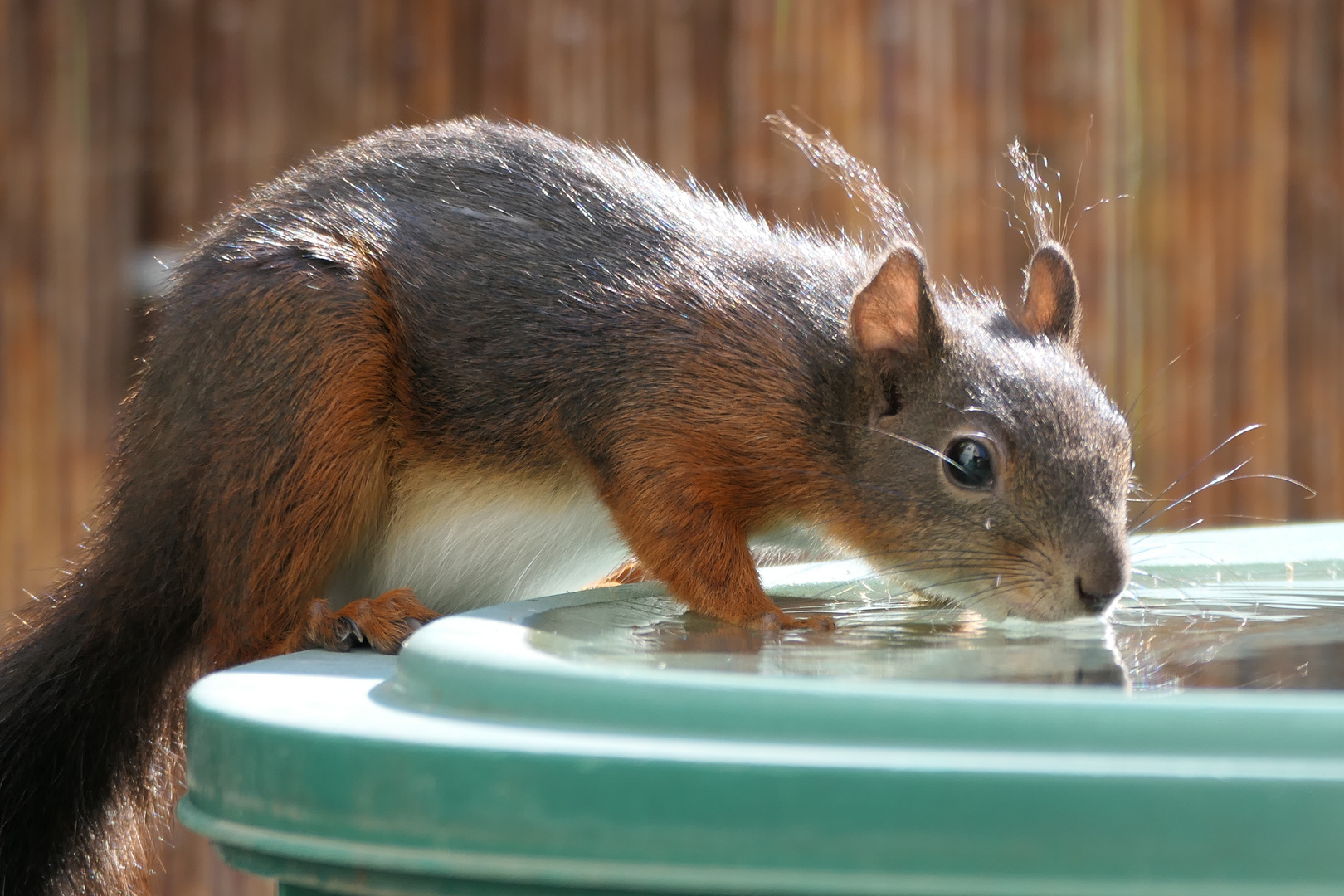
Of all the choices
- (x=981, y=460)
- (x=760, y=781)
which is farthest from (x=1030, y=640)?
(x=760, y=781)

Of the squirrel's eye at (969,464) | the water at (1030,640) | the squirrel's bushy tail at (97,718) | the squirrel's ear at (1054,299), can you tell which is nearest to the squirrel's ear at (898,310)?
the squirrel's eye at (969,464)

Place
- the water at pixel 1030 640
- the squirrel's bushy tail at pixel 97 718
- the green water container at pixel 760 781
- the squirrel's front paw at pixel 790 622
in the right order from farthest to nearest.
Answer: the squirrel's bushy tail at pixel 97 718 → the squirrel's front paw at pixel 790 622 → the water at pixel 1030 640 → the green water container at pixel 760 781

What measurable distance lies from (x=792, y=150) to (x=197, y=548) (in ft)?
11.4

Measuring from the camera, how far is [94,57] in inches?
241

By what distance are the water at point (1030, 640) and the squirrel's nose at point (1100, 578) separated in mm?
38

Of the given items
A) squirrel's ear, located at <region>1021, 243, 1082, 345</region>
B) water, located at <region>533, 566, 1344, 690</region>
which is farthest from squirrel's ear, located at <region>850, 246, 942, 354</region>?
water, located at <region>533, 566, 1344, 690</region>

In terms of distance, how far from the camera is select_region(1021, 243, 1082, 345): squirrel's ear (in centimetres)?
293

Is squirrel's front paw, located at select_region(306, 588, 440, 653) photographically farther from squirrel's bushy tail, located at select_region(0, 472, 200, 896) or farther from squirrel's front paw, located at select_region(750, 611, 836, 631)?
squirrel's front paw, located at select_region(750, 611, 836, 631)

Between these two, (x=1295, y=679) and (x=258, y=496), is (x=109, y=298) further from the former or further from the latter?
(x=1295, y=679)

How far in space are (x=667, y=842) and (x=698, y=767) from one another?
60mm

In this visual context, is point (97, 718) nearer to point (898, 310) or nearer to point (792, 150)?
point (898, 310)

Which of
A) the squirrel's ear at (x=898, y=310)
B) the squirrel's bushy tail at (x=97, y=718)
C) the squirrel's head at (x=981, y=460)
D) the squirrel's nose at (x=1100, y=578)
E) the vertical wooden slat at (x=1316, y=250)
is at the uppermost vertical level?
the vertical wooden slat at (x=1316, y=250)

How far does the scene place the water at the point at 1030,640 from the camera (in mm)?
1580

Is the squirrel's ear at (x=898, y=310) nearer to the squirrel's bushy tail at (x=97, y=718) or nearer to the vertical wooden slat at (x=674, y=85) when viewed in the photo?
the squirrel's bushy tail at (x=97, y=718)
